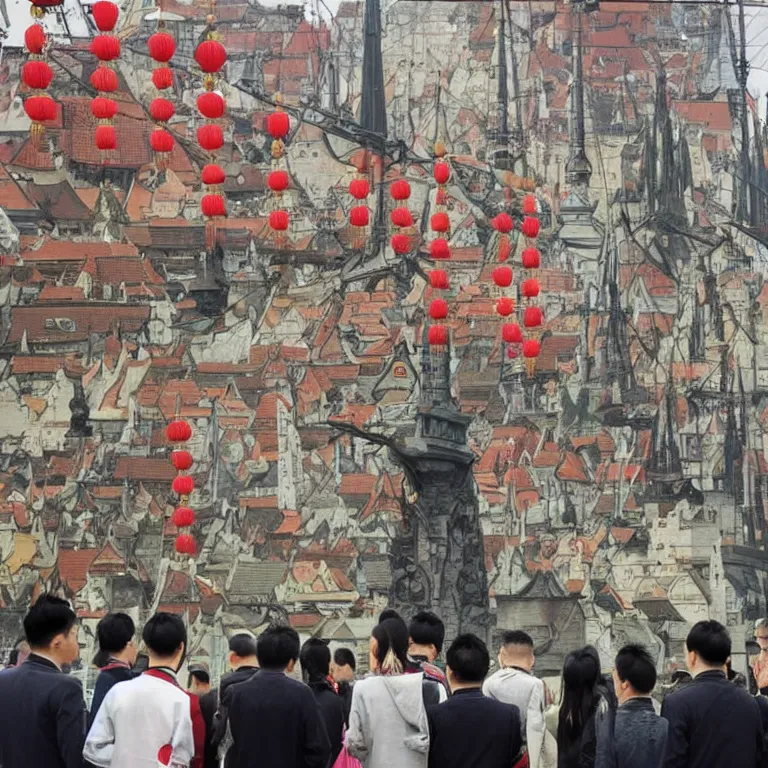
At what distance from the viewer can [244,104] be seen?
1063 cm

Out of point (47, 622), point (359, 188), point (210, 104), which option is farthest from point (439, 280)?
point (47, 622)

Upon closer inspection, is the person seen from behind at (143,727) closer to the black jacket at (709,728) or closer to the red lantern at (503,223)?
the black jacket at (709,728)

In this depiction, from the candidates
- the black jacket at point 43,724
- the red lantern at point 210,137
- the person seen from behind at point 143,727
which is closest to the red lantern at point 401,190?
the red lantern at point 210,137

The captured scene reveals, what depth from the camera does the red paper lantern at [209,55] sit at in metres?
9.00

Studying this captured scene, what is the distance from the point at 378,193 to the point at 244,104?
1.08m

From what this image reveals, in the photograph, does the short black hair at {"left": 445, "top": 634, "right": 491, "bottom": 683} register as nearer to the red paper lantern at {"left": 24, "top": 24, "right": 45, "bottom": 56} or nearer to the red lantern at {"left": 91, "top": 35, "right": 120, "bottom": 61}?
the red lantern at {"left": 91, "top": 35, "right": 120, "bottom": 61}

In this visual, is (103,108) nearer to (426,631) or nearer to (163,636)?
(426,631)

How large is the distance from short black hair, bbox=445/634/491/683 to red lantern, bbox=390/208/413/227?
6621 mm

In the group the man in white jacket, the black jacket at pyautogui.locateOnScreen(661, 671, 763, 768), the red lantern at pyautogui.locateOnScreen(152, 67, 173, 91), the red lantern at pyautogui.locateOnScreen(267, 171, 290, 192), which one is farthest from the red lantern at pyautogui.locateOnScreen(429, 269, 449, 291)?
the black jacket at pyautogui.locateOnScreen(661, 671, 763, 768)

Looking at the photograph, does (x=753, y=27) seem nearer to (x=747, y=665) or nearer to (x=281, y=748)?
(x=747, y=665)

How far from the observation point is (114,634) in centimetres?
376

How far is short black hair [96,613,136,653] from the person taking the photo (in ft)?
12.3

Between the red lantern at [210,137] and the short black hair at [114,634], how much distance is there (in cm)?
613

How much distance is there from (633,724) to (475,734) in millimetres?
382
